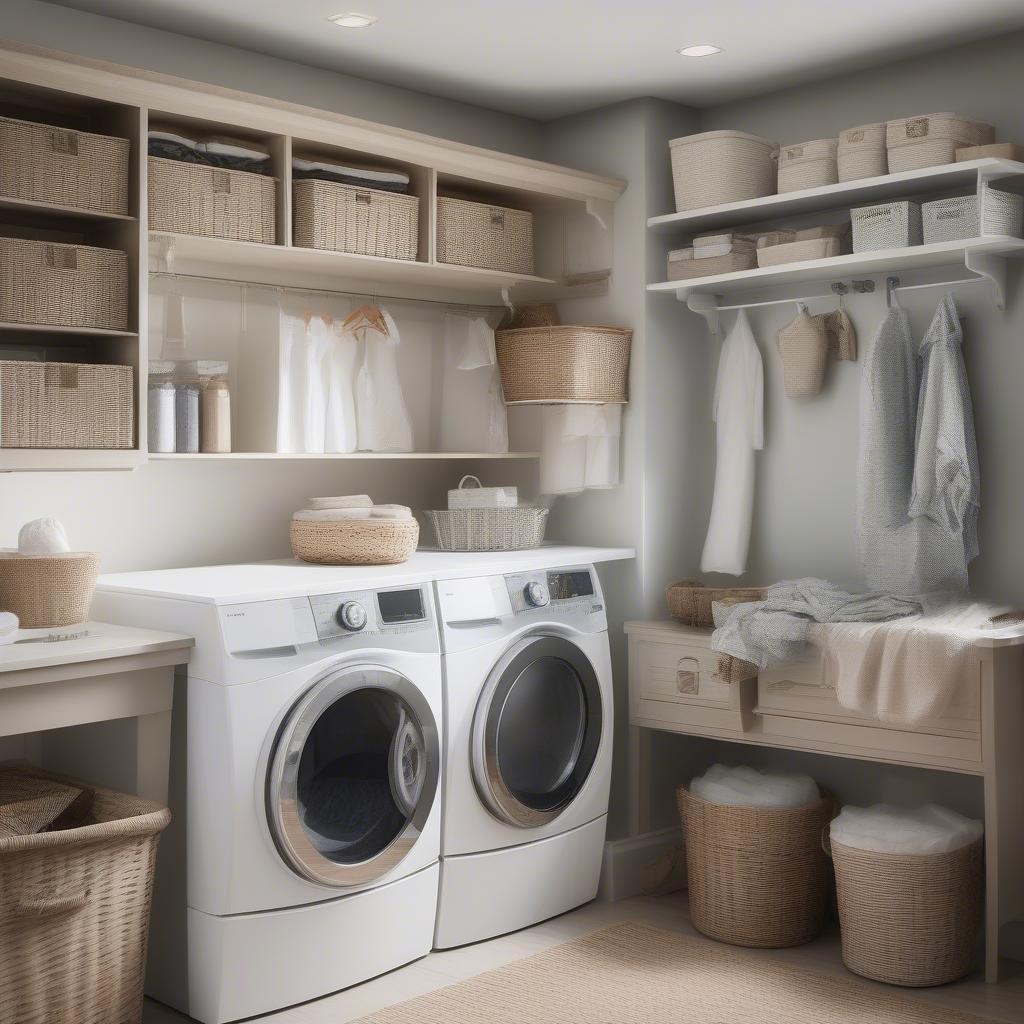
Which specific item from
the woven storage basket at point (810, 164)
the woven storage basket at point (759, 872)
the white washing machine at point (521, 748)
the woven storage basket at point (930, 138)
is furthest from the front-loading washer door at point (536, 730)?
the woven storage basket at point (930, 138)

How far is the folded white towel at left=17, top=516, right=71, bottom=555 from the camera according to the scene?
9.36 feet

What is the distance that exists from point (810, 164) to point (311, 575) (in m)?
1.74

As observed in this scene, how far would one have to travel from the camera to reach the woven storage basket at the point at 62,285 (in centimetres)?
278

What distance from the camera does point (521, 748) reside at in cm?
341

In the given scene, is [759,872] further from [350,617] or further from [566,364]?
[566,364]

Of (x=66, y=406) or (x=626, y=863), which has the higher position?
(x=66, y=406)

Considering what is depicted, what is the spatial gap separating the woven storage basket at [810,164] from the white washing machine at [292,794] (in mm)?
1546

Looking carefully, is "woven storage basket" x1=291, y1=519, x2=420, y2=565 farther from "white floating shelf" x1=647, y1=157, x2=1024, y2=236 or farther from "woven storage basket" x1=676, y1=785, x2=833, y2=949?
"white floating shelf" x1=647, y1=157, x2=1024, y2=236

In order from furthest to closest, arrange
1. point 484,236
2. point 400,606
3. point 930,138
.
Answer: point 484,236 < point 930,138 < point 400,606

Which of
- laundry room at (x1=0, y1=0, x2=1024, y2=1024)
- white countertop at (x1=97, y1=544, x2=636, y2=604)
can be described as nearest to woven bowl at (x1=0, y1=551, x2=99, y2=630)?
laundry room at (x1=0, y1=0, x2=1024, y2=1024)

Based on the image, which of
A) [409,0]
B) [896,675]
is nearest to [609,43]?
[409,0]

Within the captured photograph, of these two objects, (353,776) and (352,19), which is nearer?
(353,776)

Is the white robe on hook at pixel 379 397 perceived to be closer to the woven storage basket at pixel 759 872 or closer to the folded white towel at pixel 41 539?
the folded white towel at pixel 41 539

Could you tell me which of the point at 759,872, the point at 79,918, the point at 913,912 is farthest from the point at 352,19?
the point at 913,912
